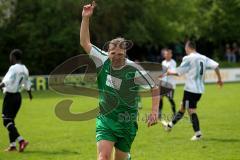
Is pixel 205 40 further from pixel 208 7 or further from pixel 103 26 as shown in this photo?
pixel 103 26

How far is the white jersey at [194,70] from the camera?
43.4ft

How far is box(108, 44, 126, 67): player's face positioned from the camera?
24.1ft

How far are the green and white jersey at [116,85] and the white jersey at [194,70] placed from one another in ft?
18.5

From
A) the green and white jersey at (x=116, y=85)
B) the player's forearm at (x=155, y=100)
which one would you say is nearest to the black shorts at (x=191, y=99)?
the player's forearm at (x=155, y=100)

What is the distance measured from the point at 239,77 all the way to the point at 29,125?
75.5 ft

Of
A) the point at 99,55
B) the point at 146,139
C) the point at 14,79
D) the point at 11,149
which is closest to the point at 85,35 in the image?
the point at 99,55

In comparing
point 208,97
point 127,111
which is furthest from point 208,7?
point 127,111

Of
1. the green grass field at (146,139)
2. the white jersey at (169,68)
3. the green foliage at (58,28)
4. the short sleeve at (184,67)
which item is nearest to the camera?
the green grass field at (146,139)

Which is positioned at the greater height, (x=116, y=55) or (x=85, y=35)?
(x=85, y=35)

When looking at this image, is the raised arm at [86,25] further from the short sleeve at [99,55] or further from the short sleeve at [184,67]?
the short sleeve at [184,67]

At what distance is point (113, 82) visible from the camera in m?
7.55

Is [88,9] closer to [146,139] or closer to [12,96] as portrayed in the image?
[12,96]

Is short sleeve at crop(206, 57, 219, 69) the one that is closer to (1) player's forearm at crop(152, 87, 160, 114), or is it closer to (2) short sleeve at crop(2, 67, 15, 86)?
(2) short sleeve at crop(2, 67, 15, 86)

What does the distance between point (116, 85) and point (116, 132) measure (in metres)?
0.63
